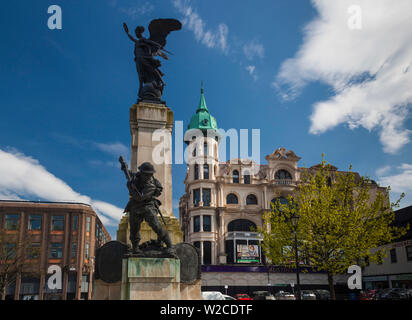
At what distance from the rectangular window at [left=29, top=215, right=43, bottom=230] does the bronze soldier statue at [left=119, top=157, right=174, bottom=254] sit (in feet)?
168

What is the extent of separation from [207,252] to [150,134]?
4055 cm

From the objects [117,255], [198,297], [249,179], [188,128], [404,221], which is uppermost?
[188,128]

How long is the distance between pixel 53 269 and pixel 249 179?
31.9 meters

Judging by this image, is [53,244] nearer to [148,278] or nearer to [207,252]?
[207,252]

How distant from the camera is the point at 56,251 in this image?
175 feet

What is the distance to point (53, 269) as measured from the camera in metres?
52.0

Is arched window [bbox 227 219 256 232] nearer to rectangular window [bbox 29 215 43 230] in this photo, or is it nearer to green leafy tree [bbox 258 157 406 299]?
green leafy tree [bbox 258 157 406 299]

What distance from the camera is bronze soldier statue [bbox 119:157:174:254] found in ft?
30.6

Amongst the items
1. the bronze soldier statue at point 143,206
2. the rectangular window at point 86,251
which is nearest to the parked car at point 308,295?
the bronze soldier statue at point 143,206

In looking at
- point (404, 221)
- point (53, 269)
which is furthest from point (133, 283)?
point (53, 269)

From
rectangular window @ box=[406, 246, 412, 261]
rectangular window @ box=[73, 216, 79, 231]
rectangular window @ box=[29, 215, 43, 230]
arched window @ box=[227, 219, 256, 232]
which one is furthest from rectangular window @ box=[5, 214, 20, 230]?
rectangular window @ box=[406, 246, 412, 261]

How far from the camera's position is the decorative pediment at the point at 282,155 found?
185ft

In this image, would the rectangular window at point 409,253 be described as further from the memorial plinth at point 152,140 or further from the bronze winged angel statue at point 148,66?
the bronze winged angel statue at point 148,66
